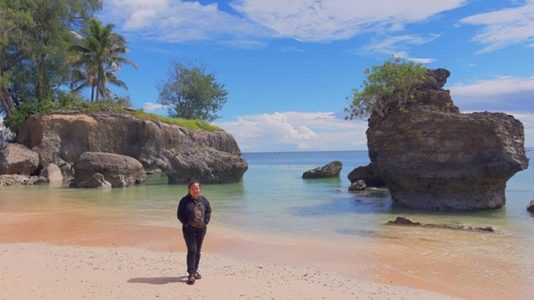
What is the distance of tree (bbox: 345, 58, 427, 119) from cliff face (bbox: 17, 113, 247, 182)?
1646cm

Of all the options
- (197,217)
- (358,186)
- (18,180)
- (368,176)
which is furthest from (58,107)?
(197,217)

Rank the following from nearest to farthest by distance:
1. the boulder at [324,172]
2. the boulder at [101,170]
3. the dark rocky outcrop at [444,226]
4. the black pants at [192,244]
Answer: the black pants at [192,244], the dark rocky outcrop at [444,226], the boulder at [101,170], the boulder at [324,172]

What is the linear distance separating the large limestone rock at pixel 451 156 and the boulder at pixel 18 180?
26.0 metres

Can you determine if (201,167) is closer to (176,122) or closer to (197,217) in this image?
(176,122)

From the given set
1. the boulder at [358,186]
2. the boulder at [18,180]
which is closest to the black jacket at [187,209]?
the boulder at [358,186]

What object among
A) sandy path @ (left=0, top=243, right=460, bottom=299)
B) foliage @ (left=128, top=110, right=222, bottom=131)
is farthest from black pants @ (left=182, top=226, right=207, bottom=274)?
foliage @ (left=128, top=110, right=222, bottom=131)

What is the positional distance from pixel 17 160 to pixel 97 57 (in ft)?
53.0

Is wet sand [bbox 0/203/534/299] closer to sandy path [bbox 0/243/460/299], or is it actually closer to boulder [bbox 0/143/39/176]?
sandy path [bbox 0/243/460/299]

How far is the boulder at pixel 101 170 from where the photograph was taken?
1298 inches

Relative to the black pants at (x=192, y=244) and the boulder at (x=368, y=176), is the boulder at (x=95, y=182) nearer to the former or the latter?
the boulder at (x=368, y=176)

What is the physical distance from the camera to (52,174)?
124 ft

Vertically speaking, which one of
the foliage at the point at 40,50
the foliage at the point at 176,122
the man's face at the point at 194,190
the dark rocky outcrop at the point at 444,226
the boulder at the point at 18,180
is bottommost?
the dark rocky outcrop at the point at 444,226

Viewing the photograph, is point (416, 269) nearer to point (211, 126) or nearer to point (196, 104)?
point (211, 126)

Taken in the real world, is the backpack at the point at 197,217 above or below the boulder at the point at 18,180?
above
